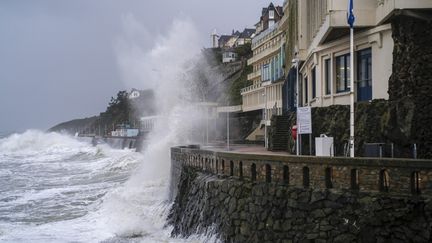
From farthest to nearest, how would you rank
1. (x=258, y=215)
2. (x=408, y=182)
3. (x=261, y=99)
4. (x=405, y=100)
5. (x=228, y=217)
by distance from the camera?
(x=261, y=99) < (x=405, y=100) < (x=228, y=217) < (x=258, y=215) < (x=408, y=182)

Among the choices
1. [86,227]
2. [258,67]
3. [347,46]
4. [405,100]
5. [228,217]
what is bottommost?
[86,227]

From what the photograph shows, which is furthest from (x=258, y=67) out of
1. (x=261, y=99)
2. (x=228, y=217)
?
(x=228, y=217)

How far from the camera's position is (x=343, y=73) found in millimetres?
20312

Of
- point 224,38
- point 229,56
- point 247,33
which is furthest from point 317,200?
point 224,38

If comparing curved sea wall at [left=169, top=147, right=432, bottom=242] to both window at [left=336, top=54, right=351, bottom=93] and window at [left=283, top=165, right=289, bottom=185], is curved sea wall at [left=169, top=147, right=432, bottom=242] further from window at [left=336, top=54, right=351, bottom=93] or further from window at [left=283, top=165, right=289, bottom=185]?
window at [left=336, top=54, right=351, bottom=93]

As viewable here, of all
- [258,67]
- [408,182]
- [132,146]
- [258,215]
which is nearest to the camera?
[408,182]

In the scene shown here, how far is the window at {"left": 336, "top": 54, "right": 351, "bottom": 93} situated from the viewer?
19969 mm

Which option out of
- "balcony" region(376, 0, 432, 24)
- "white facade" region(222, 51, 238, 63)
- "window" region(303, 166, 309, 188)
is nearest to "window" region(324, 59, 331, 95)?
"balcony" region(376, 0, 432, 24)

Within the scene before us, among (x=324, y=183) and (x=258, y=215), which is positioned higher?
(x=324, y=183)

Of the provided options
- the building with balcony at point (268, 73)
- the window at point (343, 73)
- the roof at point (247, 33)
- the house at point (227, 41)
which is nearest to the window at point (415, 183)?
the window at point (343, 73)

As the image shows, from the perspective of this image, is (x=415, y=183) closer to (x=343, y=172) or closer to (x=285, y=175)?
(x=343, y=172)

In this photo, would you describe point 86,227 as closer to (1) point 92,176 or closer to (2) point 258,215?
(2) point 258,215

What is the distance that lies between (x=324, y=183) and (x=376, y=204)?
136cm

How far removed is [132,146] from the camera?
243ft
